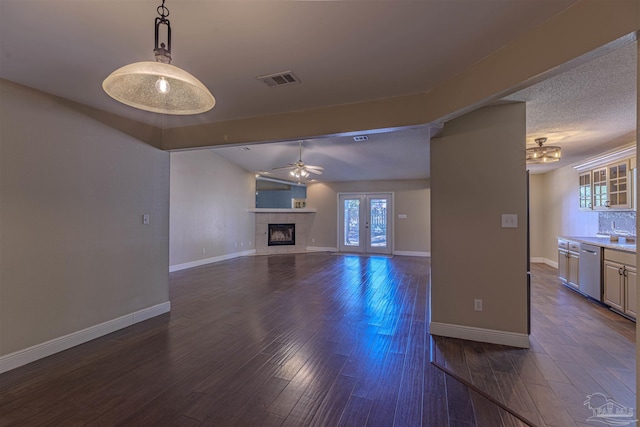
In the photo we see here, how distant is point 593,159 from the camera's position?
16.7 ft

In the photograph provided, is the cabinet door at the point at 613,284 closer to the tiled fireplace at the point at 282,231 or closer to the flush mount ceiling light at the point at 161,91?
the flush mount ceiling light at the point at 161,91

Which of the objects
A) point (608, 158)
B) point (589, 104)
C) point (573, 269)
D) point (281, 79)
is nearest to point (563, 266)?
point (573, 269)

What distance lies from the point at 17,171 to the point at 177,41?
1.96 m

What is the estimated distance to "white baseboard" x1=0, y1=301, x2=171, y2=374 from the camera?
246 cm

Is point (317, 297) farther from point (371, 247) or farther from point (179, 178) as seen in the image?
point (371, 247)

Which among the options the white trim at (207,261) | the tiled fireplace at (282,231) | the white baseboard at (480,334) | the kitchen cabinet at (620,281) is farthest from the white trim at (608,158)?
the white trim at (207,261)

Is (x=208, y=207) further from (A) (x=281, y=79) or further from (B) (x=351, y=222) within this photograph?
(A) (x=281, y=79)

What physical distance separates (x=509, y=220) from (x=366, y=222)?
6.78m

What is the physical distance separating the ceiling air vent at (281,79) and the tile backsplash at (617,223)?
18.6ft

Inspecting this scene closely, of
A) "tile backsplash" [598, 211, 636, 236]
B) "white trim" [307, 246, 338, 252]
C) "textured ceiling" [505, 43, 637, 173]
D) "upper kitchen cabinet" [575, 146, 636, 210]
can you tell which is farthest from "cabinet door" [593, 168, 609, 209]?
"white trim" [307, 246, 338, 252]

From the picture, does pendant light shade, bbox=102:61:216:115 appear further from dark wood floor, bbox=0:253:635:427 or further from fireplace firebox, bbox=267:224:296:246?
fireplace firebox, bbox=267:224:296:246

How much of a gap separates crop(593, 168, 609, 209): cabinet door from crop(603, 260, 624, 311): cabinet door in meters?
1.47

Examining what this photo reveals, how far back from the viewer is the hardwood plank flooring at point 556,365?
A: 201 centimetres

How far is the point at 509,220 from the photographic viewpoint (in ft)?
9.46
